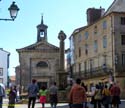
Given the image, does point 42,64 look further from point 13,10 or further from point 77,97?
point 77,97

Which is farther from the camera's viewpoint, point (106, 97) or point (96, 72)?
point (96, 72)

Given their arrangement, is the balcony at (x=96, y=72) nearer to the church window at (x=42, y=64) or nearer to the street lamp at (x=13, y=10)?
the church window at (x=42, y=64)

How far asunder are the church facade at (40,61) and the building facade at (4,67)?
12.2 m

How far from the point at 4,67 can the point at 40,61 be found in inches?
624

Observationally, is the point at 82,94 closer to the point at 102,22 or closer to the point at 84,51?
the point at 102,22

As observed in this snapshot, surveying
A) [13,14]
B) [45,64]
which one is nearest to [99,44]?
[45,64]

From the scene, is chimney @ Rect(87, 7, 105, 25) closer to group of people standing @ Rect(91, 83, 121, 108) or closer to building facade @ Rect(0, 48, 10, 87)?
building facade @ Rect(0, 48, 10, 87)

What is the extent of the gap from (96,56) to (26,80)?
13.1 meters

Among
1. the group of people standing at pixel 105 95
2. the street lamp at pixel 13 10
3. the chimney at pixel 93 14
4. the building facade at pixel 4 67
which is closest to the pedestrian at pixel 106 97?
the group of people standing at pixel 105 95

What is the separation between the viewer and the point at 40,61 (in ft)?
251

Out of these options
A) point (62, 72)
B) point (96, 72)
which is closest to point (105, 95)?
point (62, 72)

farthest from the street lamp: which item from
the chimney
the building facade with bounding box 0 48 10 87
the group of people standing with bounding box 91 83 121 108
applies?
the building facade with bounding box 0 48 10 87

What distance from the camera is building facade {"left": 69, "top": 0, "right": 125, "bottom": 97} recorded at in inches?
2434

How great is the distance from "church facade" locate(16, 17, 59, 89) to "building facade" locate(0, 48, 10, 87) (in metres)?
12.2
